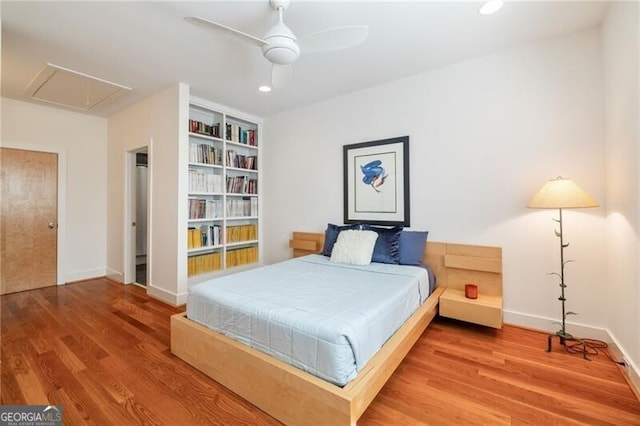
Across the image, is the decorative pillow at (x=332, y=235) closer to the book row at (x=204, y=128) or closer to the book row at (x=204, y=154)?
the book row at (x=204, y=154)

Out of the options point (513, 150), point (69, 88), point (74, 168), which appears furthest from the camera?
point (74, 168)

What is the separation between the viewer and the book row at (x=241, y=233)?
4113mm

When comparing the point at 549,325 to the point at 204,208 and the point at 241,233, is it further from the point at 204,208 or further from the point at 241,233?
the point at 204,208

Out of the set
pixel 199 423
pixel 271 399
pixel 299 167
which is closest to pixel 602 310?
pixel 271 399

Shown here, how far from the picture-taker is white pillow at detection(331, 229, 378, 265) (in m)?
2.87

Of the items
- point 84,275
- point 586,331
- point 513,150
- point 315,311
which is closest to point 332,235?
point 315,311

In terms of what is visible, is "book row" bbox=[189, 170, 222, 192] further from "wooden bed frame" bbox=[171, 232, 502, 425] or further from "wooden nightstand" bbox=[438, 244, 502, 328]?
"wooden nightstand" bbox=[438, 244, 502, 328]

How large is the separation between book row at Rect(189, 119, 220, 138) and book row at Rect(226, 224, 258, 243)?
1.36 meters

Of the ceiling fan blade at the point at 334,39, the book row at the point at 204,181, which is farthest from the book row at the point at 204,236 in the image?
the ceiling fan blade at the point at 334,39

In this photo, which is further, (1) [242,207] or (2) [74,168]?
(1) [242,207]

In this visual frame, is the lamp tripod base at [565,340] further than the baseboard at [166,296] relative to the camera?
No

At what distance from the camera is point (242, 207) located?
4.32 meters

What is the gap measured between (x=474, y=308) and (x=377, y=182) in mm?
1641

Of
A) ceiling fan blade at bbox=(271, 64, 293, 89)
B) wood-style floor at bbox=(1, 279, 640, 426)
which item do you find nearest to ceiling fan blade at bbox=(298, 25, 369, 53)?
ceiling fan blade at bbox=(271, 64, 293, 89)
